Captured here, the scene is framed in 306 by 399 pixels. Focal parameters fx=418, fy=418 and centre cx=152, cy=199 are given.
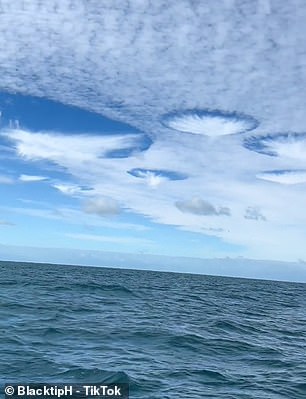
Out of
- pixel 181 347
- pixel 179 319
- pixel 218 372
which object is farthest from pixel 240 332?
pixel 218 372

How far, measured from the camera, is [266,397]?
554 inches

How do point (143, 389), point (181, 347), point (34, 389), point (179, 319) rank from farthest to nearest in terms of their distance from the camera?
point (179, 319), point (181, 347), point (143, 389), point (34, 389)

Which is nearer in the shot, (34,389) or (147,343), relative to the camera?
(34,389)

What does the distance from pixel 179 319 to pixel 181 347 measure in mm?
8839

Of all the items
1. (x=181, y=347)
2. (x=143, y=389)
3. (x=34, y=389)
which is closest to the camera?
(x=34, y=389)

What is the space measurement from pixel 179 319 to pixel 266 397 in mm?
15065

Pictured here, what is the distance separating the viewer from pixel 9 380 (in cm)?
1348

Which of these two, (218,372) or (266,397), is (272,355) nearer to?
(218,372)

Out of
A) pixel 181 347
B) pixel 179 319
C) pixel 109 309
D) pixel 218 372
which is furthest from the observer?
pixel 109 309

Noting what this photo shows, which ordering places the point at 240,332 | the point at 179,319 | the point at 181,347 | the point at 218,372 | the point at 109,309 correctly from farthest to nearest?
the point at 109,309 → the point at 179,319 → the point at 240,332 → the point at 181,347 → the point at 218,372

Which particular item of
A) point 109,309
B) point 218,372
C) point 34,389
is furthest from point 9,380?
point 109,309

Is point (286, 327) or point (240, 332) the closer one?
point (240, 332)

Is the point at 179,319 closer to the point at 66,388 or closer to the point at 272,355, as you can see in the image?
the point at 272,355

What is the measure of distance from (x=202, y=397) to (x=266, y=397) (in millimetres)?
2267
